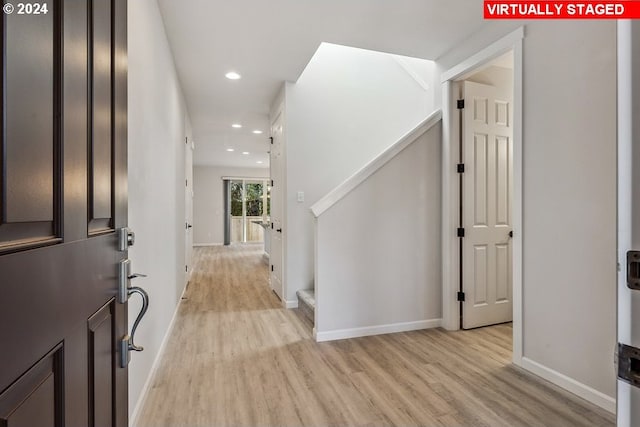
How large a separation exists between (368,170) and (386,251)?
2.46 feet

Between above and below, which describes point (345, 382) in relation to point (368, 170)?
below

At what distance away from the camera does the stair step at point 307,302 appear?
10.2ft

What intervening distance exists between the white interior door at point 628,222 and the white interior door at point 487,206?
257cm

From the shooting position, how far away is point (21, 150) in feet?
1.49

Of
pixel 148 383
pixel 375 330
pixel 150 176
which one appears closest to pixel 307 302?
pixel 375 330

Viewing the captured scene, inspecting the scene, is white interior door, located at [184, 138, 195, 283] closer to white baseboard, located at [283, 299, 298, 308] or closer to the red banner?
white baseboard, located at [283, 299, 298, 308]

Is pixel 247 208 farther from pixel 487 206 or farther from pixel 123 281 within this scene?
pixel 123 281

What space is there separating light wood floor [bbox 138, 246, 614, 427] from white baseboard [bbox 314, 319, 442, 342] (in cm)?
7

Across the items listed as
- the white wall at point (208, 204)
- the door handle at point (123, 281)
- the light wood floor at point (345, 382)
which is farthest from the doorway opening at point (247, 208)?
the door handle at point (123, 281)

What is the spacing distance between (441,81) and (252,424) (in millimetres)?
3122

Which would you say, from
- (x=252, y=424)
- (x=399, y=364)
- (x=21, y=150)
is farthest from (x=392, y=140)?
(x=21, y=150)

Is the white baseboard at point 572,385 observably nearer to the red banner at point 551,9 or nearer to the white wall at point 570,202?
the white wall at point 570,202

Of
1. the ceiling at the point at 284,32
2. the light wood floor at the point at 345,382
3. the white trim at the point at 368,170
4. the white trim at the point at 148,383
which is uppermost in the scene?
the ceiling at the point at 284,32

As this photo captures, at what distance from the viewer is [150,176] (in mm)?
2041
